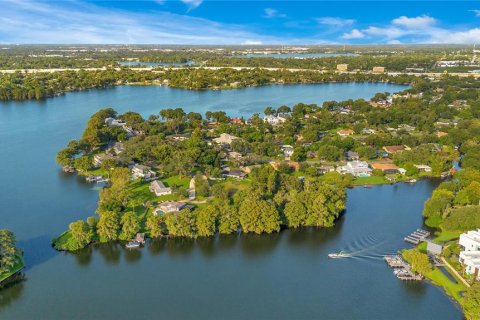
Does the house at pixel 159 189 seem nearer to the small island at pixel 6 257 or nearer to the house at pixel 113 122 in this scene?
the small island at pixel 6 257

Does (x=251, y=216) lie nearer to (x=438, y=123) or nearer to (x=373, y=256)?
(x=373, y=256)

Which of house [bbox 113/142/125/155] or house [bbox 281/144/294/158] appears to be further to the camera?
house [bbox 281/144/294/158]

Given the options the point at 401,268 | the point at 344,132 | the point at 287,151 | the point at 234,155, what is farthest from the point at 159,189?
the point at 344,132

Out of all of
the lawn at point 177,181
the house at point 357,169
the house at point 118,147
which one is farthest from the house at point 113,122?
the house at point 357,169

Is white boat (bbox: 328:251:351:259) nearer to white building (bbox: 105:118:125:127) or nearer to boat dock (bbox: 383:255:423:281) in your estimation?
boat dock (bbox: 383:255:423:281)

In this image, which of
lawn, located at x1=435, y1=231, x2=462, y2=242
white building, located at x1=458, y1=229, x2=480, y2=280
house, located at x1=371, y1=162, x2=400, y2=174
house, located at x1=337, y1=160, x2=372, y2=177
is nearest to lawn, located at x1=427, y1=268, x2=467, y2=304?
white building, located at x1=458, y1=229, x2=480, y2=280

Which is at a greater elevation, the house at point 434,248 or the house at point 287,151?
the house at point 287,151
